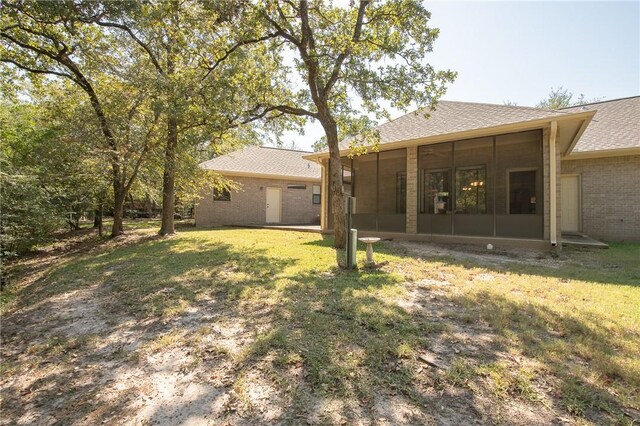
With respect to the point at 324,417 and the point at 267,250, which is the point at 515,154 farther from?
the point at 324,417

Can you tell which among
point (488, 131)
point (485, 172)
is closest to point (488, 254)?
point (488, 131)

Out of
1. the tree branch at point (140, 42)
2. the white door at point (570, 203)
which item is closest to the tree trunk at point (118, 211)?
the tree branch at point (140, 42)

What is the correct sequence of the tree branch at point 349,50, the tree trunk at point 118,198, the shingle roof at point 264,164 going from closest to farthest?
the tree branch at point 349,50, the tree trunk at point 118,198, the shingle roof at point 264,164

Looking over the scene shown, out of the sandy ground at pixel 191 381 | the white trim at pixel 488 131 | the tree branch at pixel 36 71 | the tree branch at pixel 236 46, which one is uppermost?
the tree branch at pixel 36 71

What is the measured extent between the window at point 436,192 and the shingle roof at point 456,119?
1.73 m

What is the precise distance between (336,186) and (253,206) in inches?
467

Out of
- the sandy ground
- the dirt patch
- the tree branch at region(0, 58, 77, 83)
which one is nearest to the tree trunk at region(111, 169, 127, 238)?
the tree branch at region(0, 58, 77, 83)

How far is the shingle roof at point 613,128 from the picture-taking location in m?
11.2

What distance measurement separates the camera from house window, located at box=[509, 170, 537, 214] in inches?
448

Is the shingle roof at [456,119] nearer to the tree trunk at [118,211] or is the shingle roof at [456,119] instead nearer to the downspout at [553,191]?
the downspout at [553,191]

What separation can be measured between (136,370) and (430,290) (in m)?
3.88

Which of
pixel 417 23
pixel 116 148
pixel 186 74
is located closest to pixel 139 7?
pixel 186 74

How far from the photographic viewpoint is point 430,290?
5.08 meters

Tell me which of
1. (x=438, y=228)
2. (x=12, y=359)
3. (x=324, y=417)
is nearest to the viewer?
(x=324, y=417)
